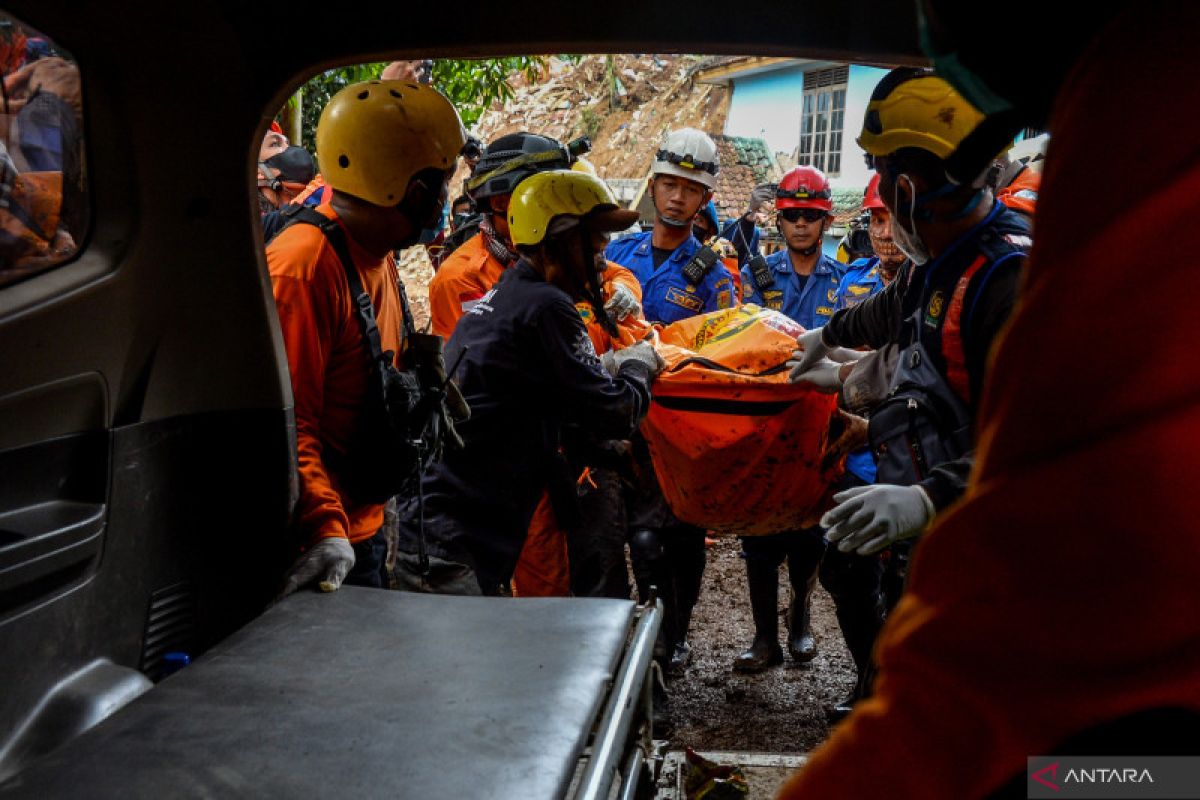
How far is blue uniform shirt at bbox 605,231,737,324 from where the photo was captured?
6.05 m

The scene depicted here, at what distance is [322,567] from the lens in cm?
238

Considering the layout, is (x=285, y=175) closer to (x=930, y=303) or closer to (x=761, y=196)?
(x=761, y=196)

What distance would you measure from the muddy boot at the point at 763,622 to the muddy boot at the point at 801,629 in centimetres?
10

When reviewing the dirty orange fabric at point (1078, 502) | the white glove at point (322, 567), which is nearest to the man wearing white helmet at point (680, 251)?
the white glove at point (322, 567)

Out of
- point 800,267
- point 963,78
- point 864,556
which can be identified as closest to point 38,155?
point 963,78

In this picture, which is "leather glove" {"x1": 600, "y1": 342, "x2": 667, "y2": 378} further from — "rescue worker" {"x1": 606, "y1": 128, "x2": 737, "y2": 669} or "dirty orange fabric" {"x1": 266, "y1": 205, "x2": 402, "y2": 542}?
"rescue worker" {"x1": 606, "y1": 128, "x2": 737, "y2": 669}

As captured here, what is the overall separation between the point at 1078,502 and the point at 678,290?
5.47 metres

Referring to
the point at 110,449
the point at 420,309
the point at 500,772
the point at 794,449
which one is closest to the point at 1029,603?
the point at 500,772

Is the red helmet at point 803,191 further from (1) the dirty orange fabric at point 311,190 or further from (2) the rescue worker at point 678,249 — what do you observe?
(1) the dirty orange fabric at point 311,190

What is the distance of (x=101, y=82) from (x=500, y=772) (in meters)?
1.41

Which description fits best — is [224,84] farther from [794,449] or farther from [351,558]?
[794,449]

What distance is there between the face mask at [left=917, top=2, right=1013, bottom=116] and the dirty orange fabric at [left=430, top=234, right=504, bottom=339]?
4.09m

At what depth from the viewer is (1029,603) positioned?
26.4 inches

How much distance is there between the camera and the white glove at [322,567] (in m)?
2.34
